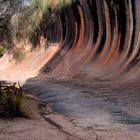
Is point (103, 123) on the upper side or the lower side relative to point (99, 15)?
lower

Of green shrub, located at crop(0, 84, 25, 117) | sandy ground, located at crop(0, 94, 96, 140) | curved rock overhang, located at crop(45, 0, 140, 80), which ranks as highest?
curved rock overhang, located at crop(45, 0, 140, 80)

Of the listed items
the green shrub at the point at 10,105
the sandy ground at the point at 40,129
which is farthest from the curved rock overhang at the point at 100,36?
the sandy ground at the point at 40,129

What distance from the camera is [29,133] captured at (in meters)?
7.53

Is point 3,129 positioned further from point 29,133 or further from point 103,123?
point 103,123

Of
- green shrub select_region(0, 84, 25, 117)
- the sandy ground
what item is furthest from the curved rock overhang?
the sandy ground

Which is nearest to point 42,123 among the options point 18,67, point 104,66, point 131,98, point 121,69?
point 131,98

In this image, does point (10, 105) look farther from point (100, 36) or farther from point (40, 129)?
point (100, 36)

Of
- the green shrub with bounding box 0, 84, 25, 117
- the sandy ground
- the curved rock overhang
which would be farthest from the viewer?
the curved rock overhang

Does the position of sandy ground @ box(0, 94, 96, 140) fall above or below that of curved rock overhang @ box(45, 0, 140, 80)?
below

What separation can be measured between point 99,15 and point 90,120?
53.7ft

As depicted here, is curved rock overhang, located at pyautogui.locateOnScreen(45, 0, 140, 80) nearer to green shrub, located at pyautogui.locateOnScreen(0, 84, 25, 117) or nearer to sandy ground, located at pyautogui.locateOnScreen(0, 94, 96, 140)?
green shrub, located at pyautogui.locateOnScreen(0, 84, 25, 117)

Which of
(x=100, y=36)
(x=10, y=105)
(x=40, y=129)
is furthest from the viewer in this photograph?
(x=100, y=36)

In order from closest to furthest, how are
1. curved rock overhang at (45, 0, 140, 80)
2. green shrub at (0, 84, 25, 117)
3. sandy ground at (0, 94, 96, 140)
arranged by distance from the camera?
1. sandy ground at (0, 94, 96, 140)
2. green shrub at (0, 84, 25, 117)
3. curved rock overhang at (45, 0, 140, 80)

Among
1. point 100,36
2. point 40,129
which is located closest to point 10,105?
point 40,129
